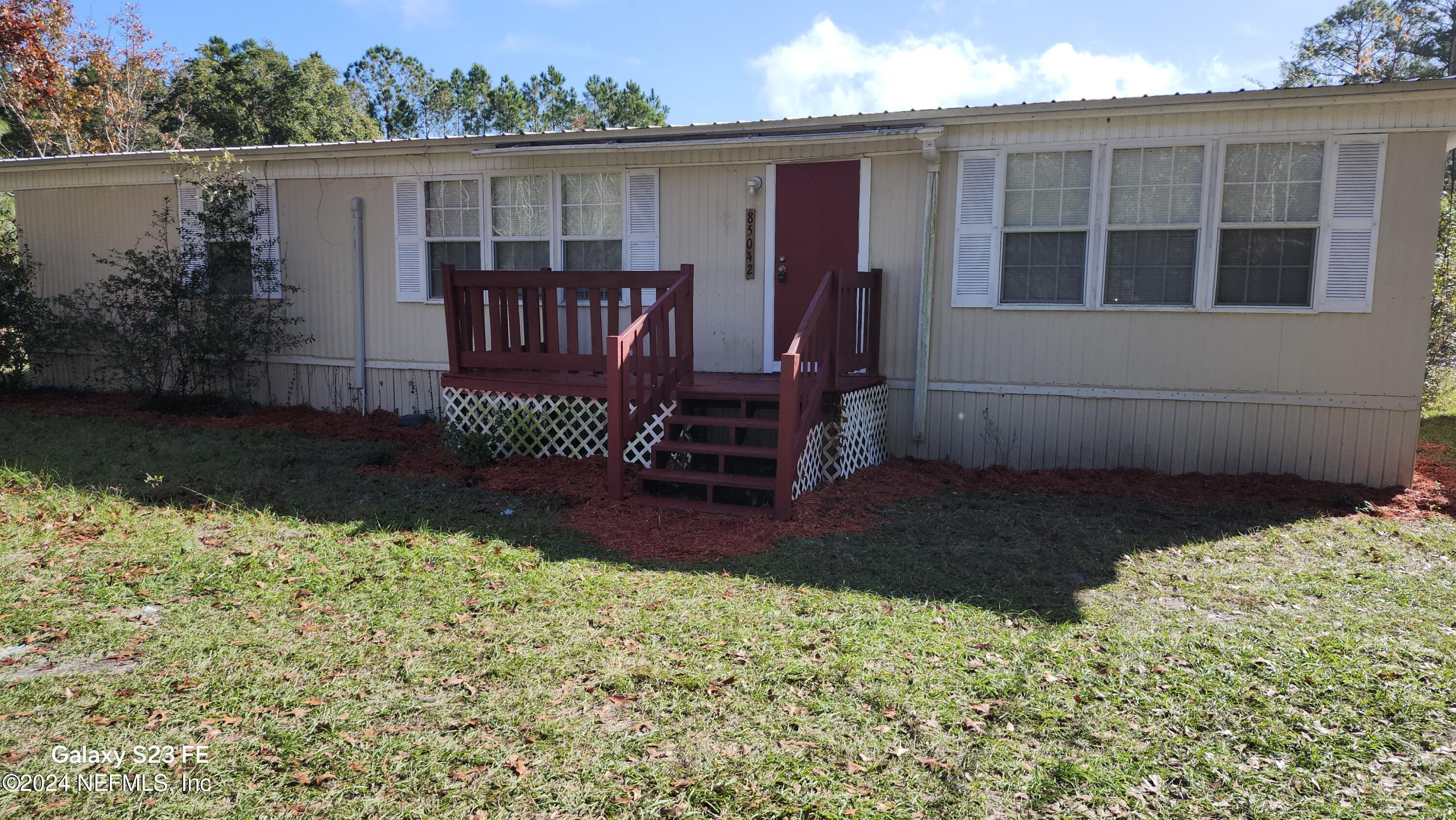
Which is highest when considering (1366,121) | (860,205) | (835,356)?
(1366,121)

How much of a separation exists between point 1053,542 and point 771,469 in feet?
6.44

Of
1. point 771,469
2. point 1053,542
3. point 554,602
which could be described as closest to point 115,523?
point 554,602

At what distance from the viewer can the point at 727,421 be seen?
615 centimetres

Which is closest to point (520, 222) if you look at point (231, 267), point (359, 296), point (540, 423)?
point (359, 296)

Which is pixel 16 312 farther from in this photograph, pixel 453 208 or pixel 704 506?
pixel 704 506

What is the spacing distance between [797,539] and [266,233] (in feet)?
25.1

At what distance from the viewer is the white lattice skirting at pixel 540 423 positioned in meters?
7.12

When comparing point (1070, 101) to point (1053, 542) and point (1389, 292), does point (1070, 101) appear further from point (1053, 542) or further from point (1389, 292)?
point (1053, 542)

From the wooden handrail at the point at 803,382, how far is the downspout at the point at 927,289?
1.18 m

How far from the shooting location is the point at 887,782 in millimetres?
2646

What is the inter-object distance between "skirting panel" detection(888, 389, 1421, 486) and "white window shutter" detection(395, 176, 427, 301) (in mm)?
5091

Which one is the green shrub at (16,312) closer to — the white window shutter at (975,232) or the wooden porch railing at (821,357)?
the wooden porch railing at (821,357)

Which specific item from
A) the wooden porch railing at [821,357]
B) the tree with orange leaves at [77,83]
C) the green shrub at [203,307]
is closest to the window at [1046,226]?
the wooden porch railing at [821,357]

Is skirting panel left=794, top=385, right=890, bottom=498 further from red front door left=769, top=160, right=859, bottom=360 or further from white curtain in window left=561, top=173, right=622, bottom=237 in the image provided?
white curtain in window left=561, top=173, right=622, bottom=237
